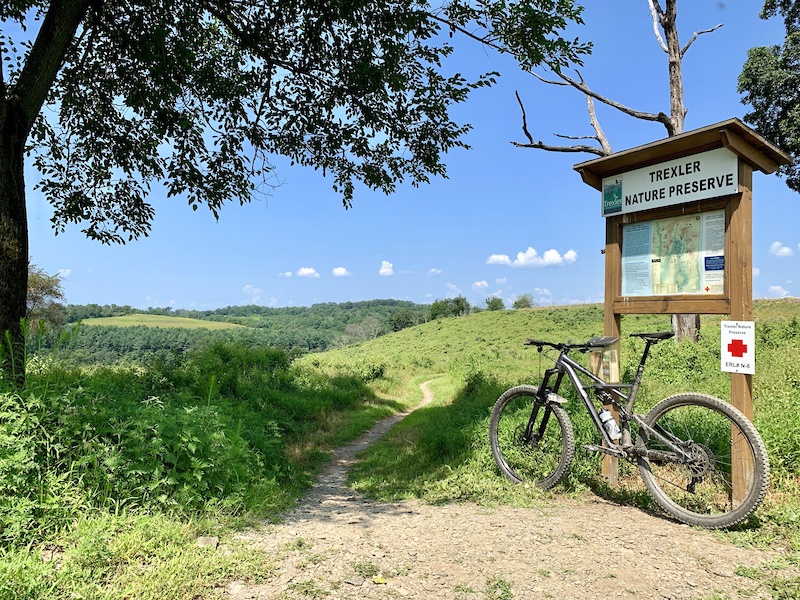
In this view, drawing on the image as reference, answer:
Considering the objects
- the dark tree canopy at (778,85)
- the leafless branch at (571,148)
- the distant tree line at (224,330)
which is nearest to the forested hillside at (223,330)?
the distant tree line at (224,330)

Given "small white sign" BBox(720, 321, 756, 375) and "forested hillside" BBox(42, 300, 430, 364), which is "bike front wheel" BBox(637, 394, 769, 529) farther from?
"forested hillside" BBox(42, 300, 430, 364)

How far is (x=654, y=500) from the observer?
4375 mm

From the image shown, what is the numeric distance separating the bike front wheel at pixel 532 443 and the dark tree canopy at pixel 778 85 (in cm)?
1716

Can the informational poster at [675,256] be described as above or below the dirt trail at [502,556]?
above

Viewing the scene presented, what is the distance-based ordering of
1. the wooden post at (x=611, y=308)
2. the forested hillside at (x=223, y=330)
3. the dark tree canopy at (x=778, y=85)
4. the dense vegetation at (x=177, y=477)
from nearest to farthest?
1. the dense vegetation at (x=177, y=477)
2. the wooden post at (x=611, y=308)
3. the forested hillside at (x=223, y=330)
4. the dark tree canopy at (x=778, y=85)

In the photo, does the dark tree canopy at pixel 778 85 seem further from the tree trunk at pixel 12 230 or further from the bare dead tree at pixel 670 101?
the tree trunk at pixel 12 230

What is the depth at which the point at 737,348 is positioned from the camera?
4477mm

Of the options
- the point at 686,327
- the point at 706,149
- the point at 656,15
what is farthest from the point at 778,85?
the point at 706,149

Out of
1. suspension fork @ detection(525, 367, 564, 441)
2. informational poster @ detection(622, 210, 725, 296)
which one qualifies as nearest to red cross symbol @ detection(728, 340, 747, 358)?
informational poster @ detection(622, 210, 725, 296)

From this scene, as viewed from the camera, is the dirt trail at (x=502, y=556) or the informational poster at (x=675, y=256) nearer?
the dirt trail at (x=502, y=556)

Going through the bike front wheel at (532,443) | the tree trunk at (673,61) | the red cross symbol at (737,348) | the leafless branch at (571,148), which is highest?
the tree trunk at (673,61)

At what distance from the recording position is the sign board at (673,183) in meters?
4.66

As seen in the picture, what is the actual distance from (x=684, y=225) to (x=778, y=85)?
17319 mm

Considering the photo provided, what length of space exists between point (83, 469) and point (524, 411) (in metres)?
4.83
